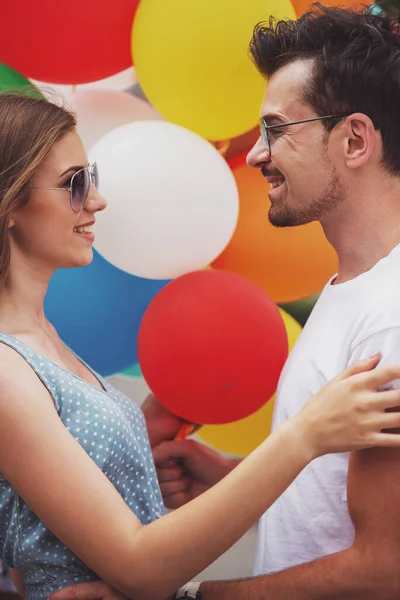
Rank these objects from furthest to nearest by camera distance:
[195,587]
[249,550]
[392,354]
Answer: [249,550]
[195,587]
[392,354]

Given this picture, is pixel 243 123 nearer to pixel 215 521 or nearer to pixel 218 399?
pixel 218 399

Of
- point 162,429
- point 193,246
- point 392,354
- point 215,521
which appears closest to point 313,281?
point 193,246

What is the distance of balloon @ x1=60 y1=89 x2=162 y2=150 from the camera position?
182 centimetres

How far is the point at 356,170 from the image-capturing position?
151 cm

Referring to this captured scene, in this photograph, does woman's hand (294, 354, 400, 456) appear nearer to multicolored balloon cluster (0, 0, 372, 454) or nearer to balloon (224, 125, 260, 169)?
multicolored balloon cluster (0, 0, 372, 454)

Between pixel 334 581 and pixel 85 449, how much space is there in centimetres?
46

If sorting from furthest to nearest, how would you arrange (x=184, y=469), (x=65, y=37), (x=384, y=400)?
(x=184, y=469)
(x=65, y=37)
(x=384, y=400)

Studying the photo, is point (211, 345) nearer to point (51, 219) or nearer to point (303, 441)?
point (51, 219)

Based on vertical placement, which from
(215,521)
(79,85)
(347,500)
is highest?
(79,85)

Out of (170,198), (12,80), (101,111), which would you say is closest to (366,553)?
(170,198)

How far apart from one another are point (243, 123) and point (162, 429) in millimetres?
734

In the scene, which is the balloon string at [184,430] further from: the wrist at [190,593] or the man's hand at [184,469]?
the wrist at [190,593]

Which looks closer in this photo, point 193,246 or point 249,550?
point 193,246

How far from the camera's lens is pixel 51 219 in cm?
146
